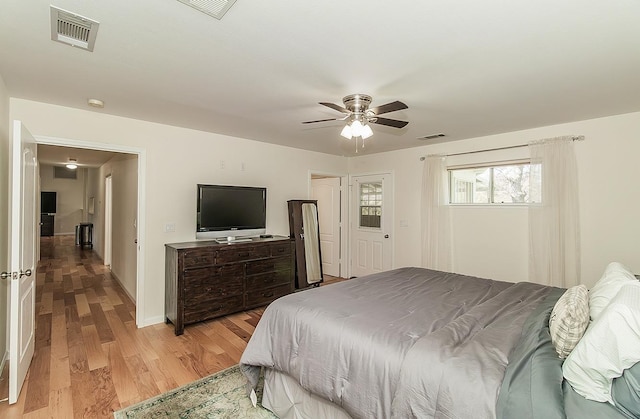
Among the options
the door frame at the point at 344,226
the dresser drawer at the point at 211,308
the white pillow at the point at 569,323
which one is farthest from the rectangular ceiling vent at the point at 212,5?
the door frame at the point at 344,226

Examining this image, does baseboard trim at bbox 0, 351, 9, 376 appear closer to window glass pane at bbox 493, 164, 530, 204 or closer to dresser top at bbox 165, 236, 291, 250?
dresser top at bbox 165, 236, 291, 250

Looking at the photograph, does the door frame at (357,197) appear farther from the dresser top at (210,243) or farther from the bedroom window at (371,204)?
the dresser top at (210,243)

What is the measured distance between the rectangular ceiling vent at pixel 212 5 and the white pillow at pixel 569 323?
2161mm

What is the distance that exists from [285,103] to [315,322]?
2.02 metres

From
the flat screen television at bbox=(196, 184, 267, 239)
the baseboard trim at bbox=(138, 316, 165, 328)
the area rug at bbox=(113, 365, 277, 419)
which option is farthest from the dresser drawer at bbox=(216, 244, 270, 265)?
A: the area rug at bbox=(113, 365, 277, 419)

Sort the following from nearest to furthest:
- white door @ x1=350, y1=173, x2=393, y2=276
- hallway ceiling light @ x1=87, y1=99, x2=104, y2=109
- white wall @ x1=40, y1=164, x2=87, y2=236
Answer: hallway ceiling light @ x1=87, y1=99, x2=104, y2=109 < white door @ x1=350, y1=173, x2=393, y2=276 < white wall @ x1=40, y1=164, x2=87, y2=236

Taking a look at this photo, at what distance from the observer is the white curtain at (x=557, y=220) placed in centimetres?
347

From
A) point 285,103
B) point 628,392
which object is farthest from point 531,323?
point 285,103

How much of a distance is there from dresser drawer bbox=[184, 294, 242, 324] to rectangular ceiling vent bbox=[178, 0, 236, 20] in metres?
2.97

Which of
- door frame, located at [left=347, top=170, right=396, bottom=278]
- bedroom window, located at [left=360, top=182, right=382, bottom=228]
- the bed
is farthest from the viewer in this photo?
bedroom window, located at [left=360, top=182, right=382, bottom=228]

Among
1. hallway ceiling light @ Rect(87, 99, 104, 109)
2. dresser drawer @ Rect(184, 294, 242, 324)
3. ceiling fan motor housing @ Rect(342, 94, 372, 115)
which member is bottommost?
dresser drawer @ Rect(184, 294, 242, 324)

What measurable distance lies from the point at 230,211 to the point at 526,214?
389 centimetres

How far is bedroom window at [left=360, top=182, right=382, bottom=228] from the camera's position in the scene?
219 inches

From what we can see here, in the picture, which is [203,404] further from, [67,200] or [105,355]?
[67,200]
